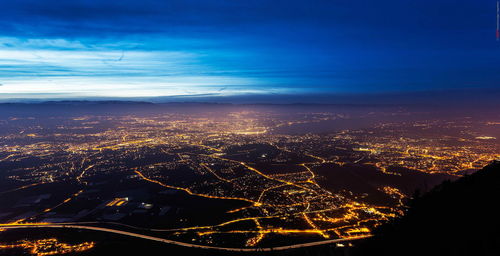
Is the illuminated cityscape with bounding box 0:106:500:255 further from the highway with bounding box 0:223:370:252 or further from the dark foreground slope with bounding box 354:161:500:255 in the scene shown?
the dark foreground slope with bounding box 354:161:500:255

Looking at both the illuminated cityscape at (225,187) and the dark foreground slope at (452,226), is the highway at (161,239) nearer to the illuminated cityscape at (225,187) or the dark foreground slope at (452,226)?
the illuminated cityscape at (225,187)

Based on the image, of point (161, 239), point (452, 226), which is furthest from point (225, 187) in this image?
point (452, 226)

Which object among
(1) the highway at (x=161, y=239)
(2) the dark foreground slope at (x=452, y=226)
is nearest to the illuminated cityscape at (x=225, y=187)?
(1) the highway at (x=161, y=239)

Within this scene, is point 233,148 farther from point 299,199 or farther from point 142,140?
point 299,199

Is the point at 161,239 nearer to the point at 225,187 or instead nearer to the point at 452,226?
the point at 225,187

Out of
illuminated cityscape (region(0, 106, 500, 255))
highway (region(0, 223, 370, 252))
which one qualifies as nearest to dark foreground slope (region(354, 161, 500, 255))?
illuminated cityscape (region(0, 106, 500, 255))

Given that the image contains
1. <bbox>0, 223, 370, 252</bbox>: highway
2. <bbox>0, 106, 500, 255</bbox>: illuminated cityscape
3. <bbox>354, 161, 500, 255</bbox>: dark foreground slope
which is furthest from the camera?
<bbox>0, 106, 500, 255</bbox>: illuminated cityscape
